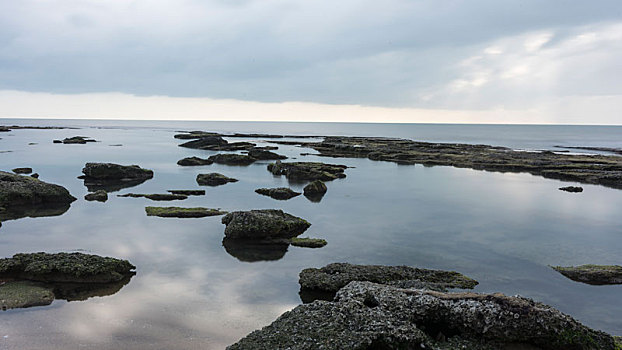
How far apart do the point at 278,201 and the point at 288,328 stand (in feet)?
91.5

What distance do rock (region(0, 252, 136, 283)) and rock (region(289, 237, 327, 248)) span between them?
9.83 metres

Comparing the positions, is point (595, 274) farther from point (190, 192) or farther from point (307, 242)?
point (190, 192)

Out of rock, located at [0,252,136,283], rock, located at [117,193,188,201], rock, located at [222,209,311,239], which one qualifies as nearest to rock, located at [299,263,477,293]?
rock, located at [222,209,311,239]

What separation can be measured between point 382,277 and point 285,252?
6932mm

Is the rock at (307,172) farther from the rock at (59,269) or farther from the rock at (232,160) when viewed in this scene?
the rock at (59,269)

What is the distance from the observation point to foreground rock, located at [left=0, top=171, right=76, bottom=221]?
32125 millimetres

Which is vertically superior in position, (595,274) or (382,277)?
(595,274)

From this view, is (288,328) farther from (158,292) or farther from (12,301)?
(12,301)

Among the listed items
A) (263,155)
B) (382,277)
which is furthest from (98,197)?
(263,155)

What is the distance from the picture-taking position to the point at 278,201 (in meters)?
39.7

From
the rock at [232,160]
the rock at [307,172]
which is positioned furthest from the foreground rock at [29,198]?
the rock at [232,160]

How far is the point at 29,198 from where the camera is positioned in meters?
34.2

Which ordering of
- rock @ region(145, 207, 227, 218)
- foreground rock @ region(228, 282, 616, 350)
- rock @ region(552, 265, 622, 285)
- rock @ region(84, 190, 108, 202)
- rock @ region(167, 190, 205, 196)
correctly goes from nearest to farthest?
1. foreground rock @ region(228, 282, 616, 350)
2. rock @ region(552, 265, 622, 285)
3. rock @ region(145, 207, 227, 218)
4. rock @ region(84, 190, 108, 202)
5. rock @ region(167, 190, 205, 196)

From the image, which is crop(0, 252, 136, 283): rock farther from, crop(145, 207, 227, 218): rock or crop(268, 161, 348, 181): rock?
crop(268, 161, 348, 181): rock
